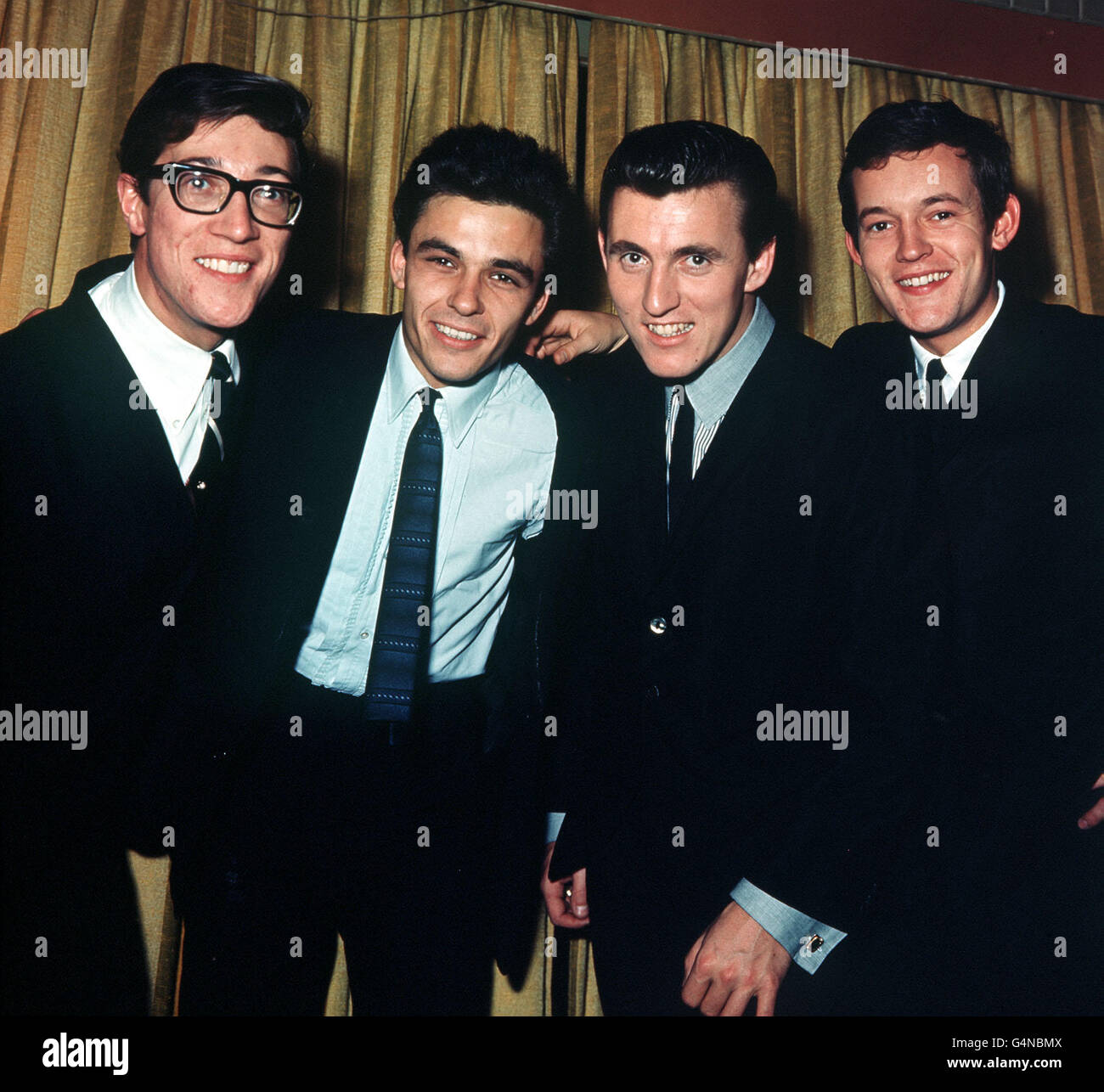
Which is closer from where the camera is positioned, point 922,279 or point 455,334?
point 455,334

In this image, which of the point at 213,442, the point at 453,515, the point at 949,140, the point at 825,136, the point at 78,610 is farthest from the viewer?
the point at 825,136

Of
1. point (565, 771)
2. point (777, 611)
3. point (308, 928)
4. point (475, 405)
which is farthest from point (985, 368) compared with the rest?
point (308, 928)

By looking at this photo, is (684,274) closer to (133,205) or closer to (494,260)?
(494,260)

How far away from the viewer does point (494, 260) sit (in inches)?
59.8

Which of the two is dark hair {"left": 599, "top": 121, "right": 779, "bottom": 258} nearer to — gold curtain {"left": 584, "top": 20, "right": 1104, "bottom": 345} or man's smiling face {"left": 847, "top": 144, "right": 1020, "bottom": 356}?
man's smiling face {"left": 847, "top": 144, "right": 1020, "bottom": 356}

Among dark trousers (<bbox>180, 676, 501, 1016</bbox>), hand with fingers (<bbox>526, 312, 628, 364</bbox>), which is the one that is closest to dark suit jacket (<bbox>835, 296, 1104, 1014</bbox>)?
hand with fingers (<bbox>526, 312, 628, 364</bbox>)

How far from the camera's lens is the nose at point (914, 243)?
5.49ft

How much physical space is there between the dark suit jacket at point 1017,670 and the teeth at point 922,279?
5.7 inches

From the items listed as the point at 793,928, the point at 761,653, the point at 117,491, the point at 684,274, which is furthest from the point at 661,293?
the point at 793,928

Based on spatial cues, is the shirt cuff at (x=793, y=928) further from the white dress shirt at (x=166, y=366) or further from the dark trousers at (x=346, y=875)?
the white dress shirt at (x=166, y=366)

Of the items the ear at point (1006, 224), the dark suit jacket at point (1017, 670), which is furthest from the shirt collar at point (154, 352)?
the ear at point (1006, 224)

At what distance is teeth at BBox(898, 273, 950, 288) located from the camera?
5.53ft

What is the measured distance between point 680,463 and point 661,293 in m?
0.30

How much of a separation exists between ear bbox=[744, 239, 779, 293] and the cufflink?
43.6 inches
